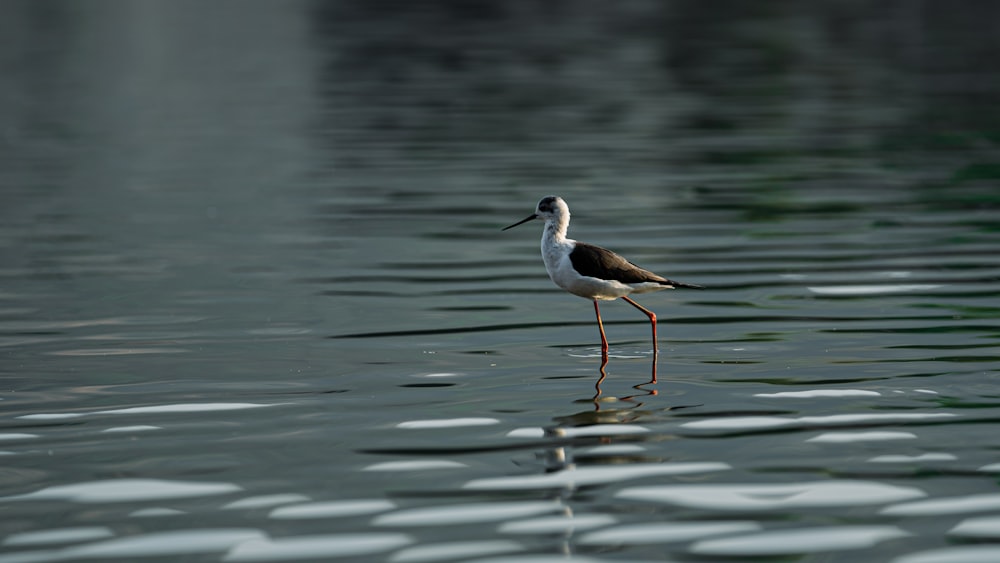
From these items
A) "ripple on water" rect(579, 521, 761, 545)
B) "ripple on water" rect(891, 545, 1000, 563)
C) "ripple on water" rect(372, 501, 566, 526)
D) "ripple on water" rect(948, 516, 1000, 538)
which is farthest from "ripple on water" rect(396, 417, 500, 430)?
"ripple on water" rect(891, 545, 1000, 563)

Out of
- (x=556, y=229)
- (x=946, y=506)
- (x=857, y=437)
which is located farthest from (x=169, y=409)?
(x=946, y=506)

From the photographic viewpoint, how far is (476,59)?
5459 centimetres

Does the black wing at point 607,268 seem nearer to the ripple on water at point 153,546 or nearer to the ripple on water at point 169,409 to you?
the ripple on water at point 169,409

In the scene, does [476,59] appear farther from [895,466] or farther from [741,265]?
[895,466]

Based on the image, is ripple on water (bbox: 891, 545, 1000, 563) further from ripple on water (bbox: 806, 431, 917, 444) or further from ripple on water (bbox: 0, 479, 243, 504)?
ripple on water (bbox: 0, 479, 243, 504)

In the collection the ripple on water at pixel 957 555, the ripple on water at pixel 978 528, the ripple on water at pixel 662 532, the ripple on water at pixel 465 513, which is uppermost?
the ripple on water at pixel 465 513

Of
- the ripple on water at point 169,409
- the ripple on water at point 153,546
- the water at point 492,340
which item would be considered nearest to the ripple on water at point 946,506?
the water at point 492,340

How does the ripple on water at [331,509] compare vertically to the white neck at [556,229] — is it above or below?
below

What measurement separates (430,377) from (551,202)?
200cm

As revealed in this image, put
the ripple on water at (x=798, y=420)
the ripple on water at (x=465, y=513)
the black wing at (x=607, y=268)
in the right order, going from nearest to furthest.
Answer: the ripple on water at (x=465, y=513) < the ripple on water at (x=798, y=420) < the black wing at (x=607, y=268)

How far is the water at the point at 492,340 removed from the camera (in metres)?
8.19

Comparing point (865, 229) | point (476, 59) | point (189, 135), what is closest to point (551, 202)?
point (865, 229)

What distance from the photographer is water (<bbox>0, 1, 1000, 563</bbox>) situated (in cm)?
819

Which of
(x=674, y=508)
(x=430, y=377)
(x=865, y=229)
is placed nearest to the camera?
(x=674, y=508)
